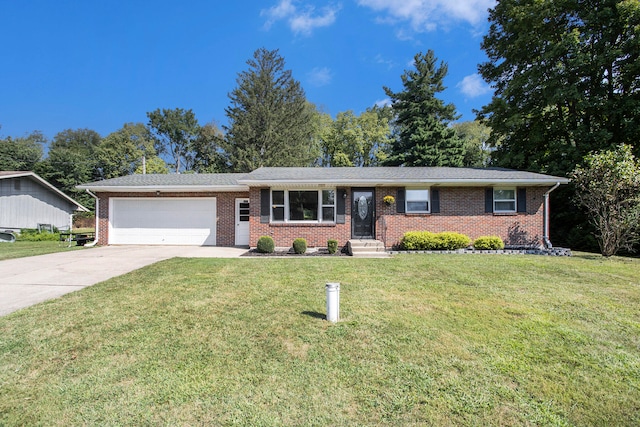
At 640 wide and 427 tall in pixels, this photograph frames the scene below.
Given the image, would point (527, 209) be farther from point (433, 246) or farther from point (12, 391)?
point (12, 391)

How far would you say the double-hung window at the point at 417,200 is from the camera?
10961 mm

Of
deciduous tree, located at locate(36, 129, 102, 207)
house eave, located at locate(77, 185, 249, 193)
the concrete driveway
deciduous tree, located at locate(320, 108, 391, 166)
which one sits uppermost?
deciduous tree, located at locate(320, 108, 391, 166)

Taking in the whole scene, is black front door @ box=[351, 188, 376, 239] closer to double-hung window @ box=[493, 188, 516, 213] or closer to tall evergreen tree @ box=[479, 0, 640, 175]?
double-hung window @ box=[493, 188, 516, 213]

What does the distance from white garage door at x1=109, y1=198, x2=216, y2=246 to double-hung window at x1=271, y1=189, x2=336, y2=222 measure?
325cm

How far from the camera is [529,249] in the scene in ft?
34.2

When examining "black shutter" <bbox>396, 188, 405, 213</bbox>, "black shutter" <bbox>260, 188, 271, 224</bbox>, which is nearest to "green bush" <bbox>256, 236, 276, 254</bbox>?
"black shutter" <bbox>260, 188, 271, 224</bbox>

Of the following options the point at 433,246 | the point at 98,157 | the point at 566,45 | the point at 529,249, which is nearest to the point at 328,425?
the point at 433,246

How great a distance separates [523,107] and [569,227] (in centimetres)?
647

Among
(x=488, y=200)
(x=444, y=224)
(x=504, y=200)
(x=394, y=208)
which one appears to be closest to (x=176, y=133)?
(x=394, y=208)

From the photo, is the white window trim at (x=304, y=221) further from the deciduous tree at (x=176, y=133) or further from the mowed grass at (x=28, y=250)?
the deciduous tree at (x=176, y=133)

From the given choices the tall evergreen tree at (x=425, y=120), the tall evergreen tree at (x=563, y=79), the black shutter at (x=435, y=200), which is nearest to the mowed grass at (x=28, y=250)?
the black shutter at (x=435, y=200)

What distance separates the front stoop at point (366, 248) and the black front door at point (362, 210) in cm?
78

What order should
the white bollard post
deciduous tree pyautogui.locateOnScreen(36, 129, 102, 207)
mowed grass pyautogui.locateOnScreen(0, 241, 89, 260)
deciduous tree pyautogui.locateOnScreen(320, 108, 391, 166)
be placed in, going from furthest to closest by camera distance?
1. deciduous tree pyautogui.locateOnScreen(36, 129, 102, 207)
2. deciduous tree pyautogui.locateOnScreen(320, 108, 391, 166)
3. mowed grass pyautogui.locateOnScreen(0, 241, 89, 260)
4. the white bollard post

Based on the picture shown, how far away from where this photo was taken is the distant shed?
16281mm
